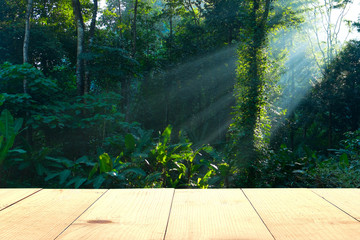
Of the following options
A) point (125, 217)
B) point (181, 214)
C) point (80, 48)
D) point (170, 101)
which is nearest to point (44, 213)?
point (125, 217)

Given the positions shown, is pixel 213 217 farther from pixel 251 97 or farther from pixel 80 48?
pixel 80 48

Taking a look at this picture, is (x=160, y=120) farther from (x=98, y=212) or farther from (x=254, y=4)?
(x=98, y=212)

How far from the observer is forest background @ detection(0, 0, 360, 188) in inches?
214

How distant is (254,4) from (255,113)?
2452mm

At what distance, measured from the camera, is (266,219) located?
2.91ft

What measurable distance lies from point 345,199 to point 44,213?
1.01 m

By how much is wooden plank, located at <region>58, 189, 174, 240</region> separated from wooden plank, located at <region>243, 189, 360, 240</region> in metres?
0.31

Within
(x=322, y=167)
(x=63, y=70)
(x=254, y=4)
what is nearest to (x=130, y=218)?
(x=322, y=167)

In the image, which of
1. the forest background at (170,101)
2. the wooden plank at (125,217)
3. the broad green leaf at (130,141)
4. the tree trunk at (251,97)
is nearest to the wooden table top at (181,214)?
the wooden plank at (125,217)

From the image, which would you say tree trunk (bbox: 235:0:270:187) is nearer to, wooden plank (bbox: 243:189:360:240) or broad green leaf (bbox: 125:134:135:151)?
broad green leaf (bbox: 125:134:135:151)

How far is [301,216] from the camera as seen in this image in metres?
0.91

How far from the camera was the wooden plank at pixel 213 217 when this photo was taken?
0.78 meters

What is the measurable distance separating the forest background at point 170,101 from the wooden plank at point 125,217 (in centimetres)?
338

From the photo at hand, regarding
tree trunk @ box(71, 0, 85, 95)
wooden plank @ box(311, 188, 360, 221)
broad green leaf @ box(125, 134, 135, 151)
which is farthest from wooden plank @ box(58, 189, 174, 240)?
tree trunk @ box(71, 0, 85, 95)
